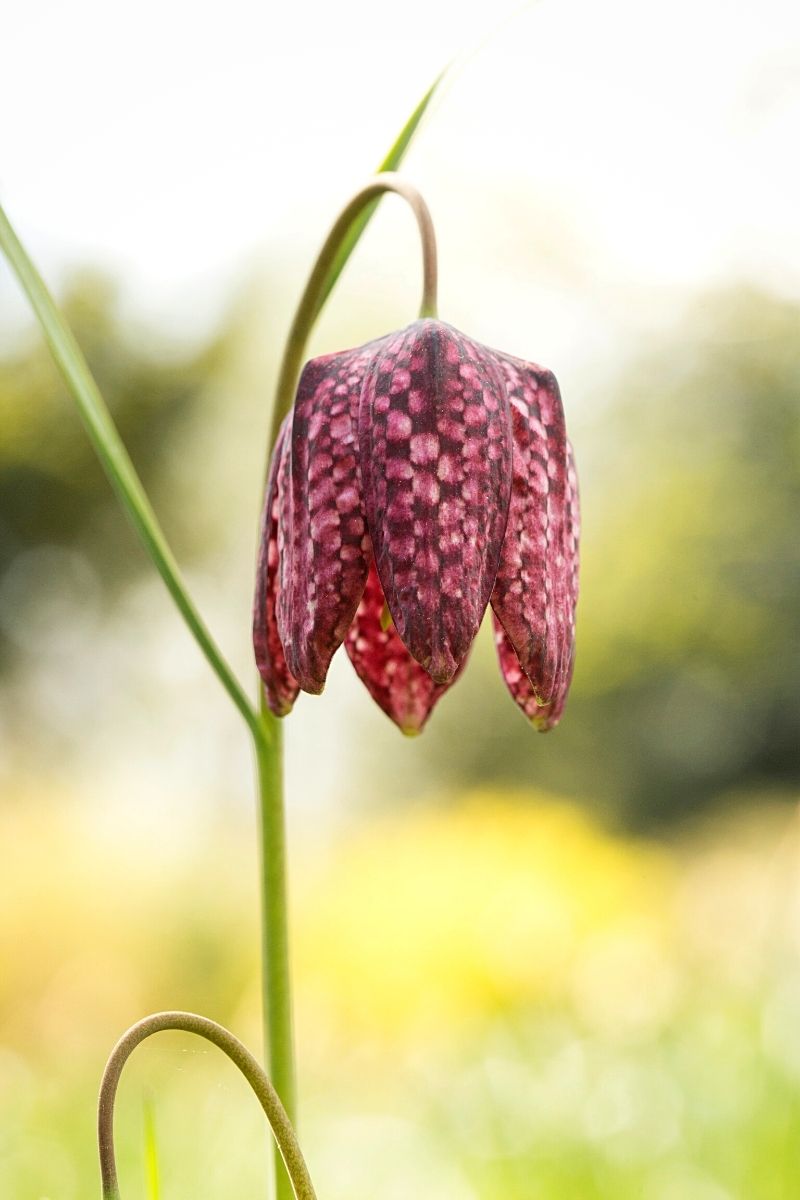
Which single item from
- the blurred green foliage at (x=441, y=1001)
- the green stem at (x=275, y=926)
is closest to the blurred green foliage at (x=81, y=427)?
the blurred green foliage at (x=441, y=1001)

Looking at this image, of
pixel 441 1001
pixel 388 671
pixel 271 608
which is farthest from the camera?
pixel 441 1001

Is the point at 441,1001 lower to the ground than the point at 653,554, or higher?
lower

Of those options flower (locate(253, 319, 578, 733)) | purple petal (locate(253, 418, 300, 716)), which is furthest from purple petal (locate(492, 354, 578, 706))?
purple petal (locate(253, 418, 300, 716))

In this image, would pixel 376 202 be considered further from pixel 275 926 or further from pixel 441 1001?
pixel 441 1001

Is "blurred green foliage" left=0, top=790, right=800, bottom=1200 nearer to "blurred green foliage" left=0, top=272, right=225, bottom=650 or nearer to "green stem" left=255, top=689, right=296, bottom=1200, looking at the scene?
"green stem" left=255, top=689, right=296, bottom=1200

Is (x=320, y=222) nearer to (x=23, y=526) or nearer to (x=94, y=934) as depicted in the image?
(x=23, y=526)

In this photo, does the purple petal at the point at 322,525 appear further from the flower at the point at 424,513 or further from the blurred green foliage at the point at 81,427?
the blurred green foliage at the point at 81,427

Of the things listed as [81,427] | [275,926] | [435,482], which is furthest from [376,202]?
[81,427]
